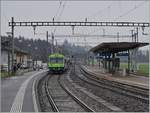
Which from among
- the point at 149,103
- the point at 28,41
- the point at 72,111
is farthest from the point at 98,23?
the point at 28,41

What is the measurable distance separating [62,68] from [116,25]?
1650cm

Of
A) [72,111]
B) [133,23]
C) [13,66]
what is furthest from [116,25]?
[72,111]

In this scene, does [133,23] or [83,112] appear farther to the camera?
[133,23]

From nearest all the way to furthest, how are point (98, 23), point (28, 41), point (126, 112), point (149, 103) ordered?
point (126, 112)
point (149, 103)
point (98, 23)
point (28, 41)

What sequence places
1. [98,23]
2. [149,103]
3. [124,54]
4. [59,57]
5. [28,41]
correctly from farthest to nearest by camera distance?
[28,41], [59,57], [124,54], [98,23], [149,103]

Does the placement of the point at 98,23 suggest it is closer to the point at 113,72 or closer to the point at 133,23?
the point at 133,23

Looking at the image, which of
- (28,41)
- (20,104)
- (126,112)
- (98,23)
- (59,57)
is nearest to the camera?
(126,112)

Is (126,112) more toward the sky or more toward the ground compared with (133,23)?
more toward the ground

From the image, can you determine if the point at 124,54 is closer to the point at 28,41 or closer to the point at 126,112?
the point at 126,112

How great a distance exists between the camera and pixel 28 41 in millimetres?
137125

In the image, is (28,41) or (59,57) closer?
(59,57)

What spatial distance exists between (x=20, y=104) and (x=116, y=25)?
23946 mm

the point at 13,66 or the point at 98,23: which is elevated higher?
the point at 98,23

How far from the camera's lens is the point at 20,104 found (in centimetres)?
1680
